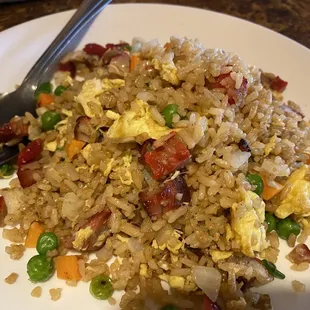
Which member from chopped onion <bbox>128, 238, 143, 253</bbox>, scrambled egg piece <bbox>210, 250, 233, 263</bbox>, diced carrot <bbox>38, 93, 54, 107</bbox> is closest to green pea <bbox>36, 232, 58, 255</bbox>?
chopped onion <bbox>128, 238, 143, 253</bbox>

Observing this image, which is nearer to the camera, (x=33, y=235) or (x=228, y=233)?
(x=228, y=233)

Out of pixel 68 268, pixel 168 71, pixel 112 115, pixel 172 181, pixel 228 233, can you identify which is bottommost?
pixel 68 268

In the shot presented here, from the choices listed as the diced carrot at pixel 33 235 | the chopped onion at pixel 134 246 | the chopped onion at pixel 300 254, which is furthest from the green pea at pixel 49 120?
the chopped onion at pixel 300 254

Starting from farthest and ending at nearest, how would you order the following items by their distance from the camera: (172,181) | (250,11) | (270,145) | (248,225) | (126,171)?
(250,11)
(270,145)
(126,171)
(172,181)
(248,225)

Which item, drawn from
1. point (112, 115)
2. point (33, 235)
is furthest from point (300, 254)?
point (33, 235)

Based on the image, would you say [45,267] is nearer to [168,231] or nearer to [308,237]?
[168,231]

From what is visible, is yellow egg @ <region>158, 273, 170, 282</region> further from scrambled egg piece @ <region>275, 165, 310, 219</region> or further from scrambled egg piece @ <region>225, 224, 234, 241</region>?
scrambled egg piece @ <region>275, 165, 310, 219</region>

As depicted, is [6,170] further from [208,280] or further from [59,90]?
[208,280]
